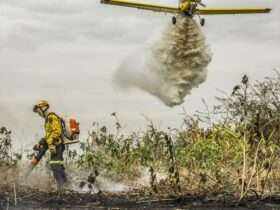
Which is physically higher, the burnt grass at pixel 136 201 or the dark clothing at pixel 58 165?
the dark clothing at pixel 58 165

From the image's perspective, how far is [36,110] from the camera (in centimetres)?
2105

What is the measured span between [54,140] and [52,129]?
0.86ft

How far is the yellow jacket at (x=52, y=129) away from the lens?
20.6m

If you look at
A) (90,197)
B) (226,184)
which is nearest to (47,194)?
(90,197)

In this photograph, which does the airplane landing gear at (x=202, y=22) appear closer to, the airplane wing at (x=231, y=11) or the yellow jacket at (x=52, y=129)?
the airplane wing at (x=231, y=11)

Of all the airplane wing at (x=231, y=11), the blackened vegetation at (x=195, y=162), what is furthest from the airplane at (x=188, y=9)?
the blackened vegetation at (x=195, y=162)

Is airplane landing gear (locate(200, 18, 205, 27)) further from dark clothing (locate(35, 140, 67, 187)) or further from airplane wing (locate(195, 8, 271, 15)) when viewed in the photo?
dark clothing (locate(35, 140, 67, 187))

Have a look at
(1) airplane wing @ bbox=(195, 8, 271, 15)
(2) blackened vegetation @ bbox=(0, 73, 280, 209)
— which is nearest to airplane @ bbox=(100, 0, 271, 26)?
(1) airplane wing @ bbox=(195, 8, 271, 15)

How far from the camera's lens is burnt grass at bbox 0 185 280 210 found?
16891 millimetres

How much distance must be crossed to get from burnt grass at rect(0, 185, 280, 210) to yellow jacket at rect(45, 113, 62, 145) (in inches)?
60.8

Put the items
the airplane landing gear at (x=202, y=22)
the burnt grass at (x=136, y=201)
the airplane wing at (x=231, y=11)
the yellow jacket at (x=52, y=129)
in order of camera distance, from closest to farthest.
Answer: the burnt grass at (x=136, y=201) < the yellow jacket at (x=52, y=129) < the airplane landing gear at (x=202, y=22) < the airplane wing at (x=231, y=11)

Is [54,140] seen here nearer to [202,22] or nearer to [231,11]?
[202,22]

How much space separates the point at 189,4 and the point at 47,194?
15.7m

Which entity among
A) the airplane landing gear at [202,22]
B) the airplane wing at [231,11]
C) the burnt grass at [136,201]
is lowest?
the burnt grass at [136,201]
